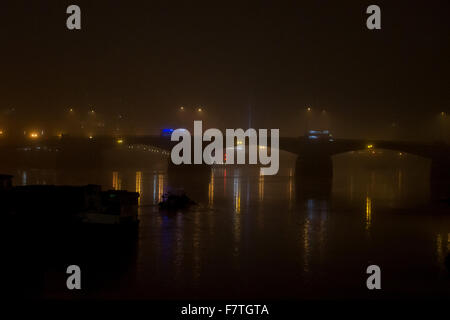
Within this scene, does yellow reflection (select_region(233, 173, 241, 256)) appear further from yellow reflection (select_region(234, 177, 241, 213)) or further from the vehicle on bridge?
the vehicle on bridge

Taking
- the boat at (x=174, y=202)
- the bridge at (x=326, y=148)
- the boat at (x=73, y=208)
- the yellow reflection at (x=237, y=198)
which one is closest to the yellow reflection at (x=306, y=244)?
the yellow reflection at (x=237, y=198)

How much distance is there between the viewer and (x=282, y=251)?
27.8m

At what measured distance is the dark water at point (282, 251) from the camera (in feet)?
66.4

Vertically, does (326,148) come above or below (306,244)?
above

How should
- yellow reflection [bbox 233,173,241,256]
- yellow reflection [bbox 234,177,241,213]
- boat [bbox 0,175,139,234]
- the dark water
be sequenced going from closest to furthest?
the dark water
yellow reflection [bbox 233,173,241,256]
boat [bbox 0,175,139,234]
yellow reflection [bbox 234,177,241,213]

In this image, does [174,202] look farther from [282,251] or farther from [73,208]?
[282,251]

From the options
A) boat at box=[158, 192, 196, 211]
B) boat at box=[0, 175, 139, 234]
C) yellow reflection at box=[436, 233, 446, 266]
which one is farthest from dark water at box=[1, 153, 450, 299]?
boat at box=[0, 175, 139, 234]

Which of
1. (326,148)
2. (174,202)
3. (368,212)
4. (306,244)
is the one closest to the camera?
(306,244)

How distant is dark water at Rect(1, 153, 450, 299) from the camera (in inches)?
797

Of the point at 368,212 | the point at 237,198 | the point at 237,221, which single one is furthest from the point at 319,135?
the point at 237,221

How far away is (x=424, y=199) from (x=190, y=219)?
2910 centimetres

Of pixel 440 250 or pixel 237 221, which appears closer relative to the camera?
pixel 440 250
